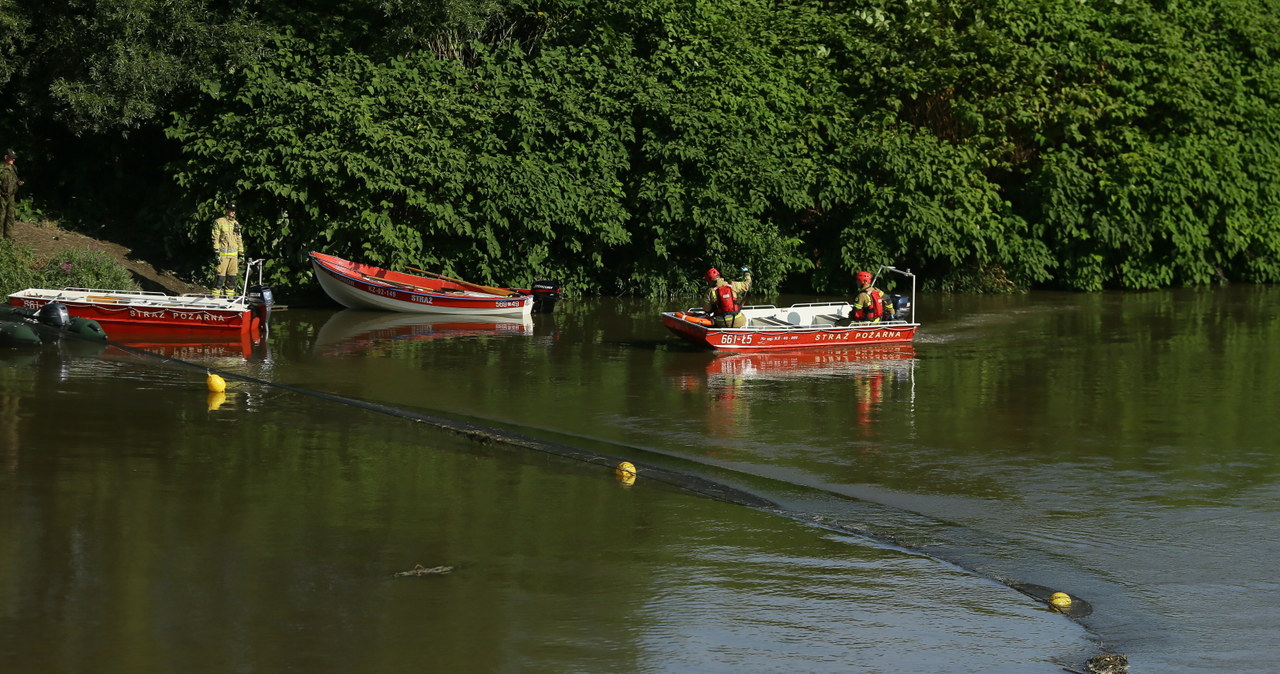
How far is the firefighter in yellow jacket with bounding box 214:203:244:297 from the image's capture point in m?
26.6

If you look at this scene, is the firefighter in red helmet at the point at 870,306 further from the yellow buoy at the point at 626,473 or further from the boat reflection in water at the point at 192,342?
the yellow buoy at the point at 626,473

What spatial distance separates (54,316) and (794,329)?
11.3 meters

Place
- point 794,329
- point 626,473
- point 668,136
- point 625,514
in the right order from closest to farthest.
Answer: point 625,514, point 626,473, point 794,329, point 668,136

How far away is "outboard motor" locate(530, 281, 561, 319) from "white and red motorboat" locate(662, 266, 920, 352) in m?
4.45

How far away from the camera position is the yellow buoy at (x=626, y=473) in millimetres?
13047

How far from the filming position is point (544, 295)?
27.1 metres

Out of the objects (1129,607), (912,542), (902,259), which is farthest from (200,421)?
(902,259)

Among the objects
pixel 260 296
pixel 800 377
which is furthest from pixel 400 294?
pixel 800 377

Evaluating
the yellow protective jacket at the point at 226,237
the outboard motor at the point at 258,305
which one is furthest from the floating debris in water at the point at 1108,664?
the yellow protective jacket at the point at 226,237

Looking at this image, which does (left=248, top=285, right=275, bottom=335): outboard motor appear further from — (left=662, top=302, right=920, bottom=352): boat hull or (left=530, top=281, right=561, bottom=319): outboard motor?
(left=662, top=302, right=920, bottom=352): boat hull

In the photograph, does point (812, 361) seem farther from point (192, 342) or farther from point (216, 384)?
point (192, 342)

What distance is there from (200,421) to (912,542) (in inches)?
318

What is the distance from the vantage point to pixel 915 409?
1738cm

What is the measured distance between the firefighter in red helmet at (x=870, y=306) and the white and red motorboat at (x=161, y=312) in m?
9.86
